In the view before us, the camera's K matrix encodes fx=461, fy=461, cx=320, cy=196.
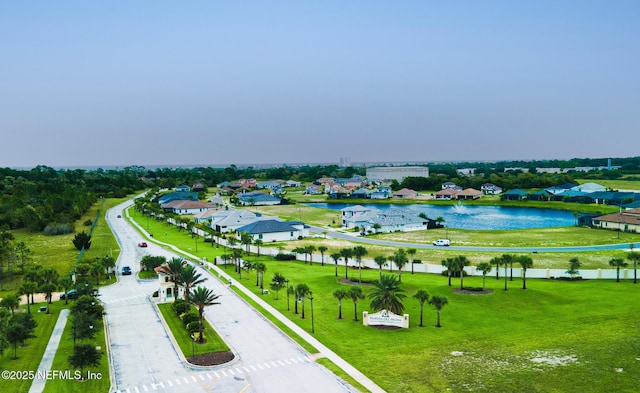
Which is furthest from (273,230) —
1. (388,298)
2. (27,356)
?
(27,356)

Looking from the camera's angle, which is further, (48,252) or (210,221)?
(210,221)

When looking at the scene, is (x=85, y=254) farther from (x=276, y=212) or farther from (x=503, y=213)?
(x=503, y=213)

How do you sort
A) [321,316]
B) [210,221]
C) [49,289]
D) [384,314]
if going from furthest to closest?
[210,221] < [49,289] < [321,316] < [384,314]

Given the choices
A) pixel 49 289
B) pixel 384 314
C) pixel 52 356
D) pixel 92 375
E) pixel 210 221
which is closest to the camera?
pixel 92 375

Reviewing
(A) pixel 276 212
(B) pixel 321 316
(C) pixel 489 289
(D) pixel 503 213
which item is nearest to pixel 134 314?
(B) pixel 321 316

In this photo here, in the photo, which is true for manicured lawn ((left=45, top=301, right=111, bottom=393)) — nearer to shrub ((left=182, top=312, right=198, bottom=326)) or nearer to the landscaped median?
the landscaped median

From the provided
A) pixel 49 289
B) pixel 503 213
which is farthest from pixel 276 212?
pixel 49 289
